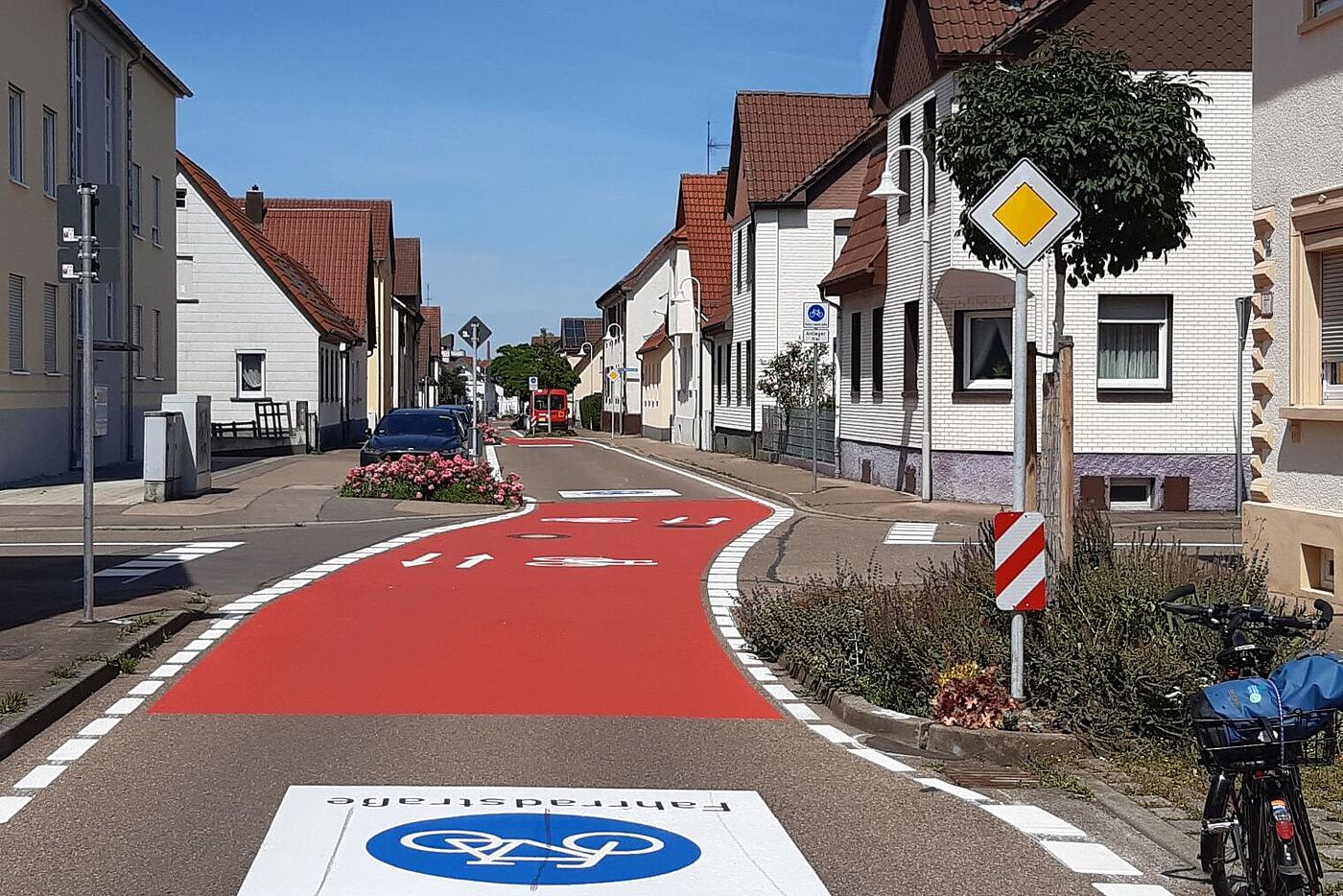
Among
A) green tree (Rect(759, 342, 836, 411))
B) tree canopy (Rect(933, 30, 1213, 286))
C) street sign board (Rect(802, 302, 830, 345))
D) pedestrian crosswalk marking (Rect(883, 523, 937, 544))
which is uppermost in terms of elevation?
tree canopy (Rect(933, 30, 1213, 286))

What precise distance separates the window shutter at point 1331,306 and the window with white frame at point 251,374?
43.9m

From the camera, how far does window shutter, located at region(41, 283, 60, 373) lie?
3247 centimetres

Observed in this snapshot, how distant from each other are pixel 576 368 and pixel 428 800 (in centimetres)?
14877

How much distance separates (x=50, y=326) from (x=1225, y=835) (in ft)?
101

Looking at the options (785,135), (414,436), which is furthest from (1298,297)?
(785,135)

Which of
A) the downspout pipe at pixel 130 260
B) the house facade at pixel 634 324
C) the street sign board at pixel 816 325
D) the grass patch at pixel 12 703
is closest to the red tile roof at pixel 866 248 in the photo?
the street sign board at pixel 816 325

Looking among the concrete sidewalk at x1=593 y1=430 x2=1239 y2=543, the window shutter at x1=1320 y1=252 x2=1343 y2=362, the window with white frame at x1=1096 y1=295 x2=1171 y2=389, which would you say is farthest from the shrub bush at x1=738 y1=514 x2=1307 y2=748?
the window with white frame at x1=1096 y1=295 x2=1171 y2=389

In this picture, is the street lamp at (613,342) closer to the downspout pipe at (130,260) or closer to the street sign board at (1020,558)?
the downspout pipe at (130,260)

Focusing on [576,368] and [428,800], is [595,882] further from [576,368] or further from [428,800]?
[576,368]

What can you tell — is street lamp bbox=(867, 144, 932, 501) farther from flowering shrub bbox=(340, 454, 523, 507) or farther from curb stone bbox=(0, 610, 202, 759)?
curb stone bbox=(0, 610, 202, 759)

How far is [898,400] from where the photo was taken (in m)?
30.9

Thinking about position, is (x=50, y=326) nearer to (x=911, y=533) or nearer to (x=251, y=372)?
(x=911, y=533)

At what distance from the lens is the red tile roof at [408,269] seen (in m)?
105

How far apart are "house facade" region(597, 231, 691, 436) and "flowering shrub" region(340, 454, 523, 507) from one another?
43.2 meters
